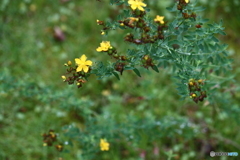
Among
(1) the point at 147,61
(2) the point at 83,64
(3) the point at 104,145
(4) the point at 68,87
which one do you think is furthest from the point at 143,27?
(4) the point at 68,87

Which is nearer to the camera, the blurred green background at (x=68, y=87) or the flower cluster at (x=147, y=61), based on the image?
the flower cluster at (x=147, y=61)

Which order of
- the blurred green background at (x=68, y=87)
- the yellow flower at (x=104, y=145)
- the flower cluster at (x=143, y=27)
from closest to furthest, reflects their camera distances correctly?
the flower cluster at (x=143, y=27), the yellow flower at (x=104, y=145), the blurred green background at (x=68, y=87)

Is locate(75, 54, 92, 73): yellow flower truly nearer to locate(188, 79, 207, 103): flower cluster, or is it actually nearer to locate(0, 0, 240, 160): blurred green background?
locate(188, 79, 207, 103): flower cluster

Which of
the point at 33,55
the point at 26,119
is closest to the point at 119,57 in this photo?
the point at 26,119

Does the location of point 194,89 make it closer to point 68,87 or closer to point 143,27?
point 143,27

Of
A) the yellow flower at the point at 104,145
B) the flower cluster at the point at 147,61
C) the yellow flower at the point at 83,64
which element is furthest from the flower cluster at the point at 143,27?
the yellow flower at the point at 104,145

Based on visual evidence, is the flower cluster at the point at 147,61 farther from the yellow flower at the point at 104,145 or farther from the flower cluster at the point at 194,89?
the yellow flower at the point at 104,145

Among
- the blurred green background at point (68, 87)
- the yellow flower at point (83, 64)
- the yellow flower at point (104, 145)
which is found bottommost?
the yellow flower at point (104, 145)

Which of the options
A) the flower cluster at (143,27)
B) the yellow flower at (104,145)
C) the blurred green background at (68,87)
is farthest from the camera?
the blurred green background at (68,87)

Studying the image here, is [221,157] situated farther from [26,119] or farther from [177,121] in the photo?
[26,119]

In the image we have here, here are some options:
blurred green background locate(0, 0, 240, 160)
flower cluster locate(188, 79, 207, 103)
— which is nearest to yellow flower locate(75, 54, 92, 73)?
flower cluster locate(188, 79, 207, 103)
